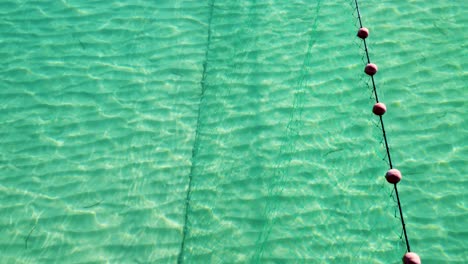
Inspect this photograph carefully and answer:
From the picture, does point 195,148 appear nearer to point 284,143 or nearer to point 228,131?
point 228,131

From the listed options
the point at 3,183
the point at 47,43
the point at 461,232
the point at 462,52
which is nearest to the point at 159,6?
the point at 47,43

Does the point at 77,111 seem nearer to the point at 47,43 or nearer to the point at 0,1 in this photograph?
the point at 47,43

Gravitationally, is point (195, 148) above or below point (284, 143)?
below

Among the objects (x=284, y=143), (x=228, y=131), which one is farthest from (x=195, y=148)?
(x=284, y=143)

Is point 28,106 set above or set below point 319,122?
below

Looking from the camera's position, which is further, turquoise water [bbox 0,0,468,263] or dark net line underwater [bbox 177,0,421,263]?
turquoise water [bbox 0,0,468,263]

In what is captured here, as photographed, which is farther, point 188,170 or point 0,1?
point 0,1

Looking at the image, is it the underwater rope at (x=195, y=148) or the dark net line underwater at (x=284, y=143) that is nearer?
the dark net line underwater at (x=284, y=143)

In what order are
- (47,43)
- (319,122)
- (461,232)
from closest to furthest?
(461,232)
(319,122)
(47,43)
